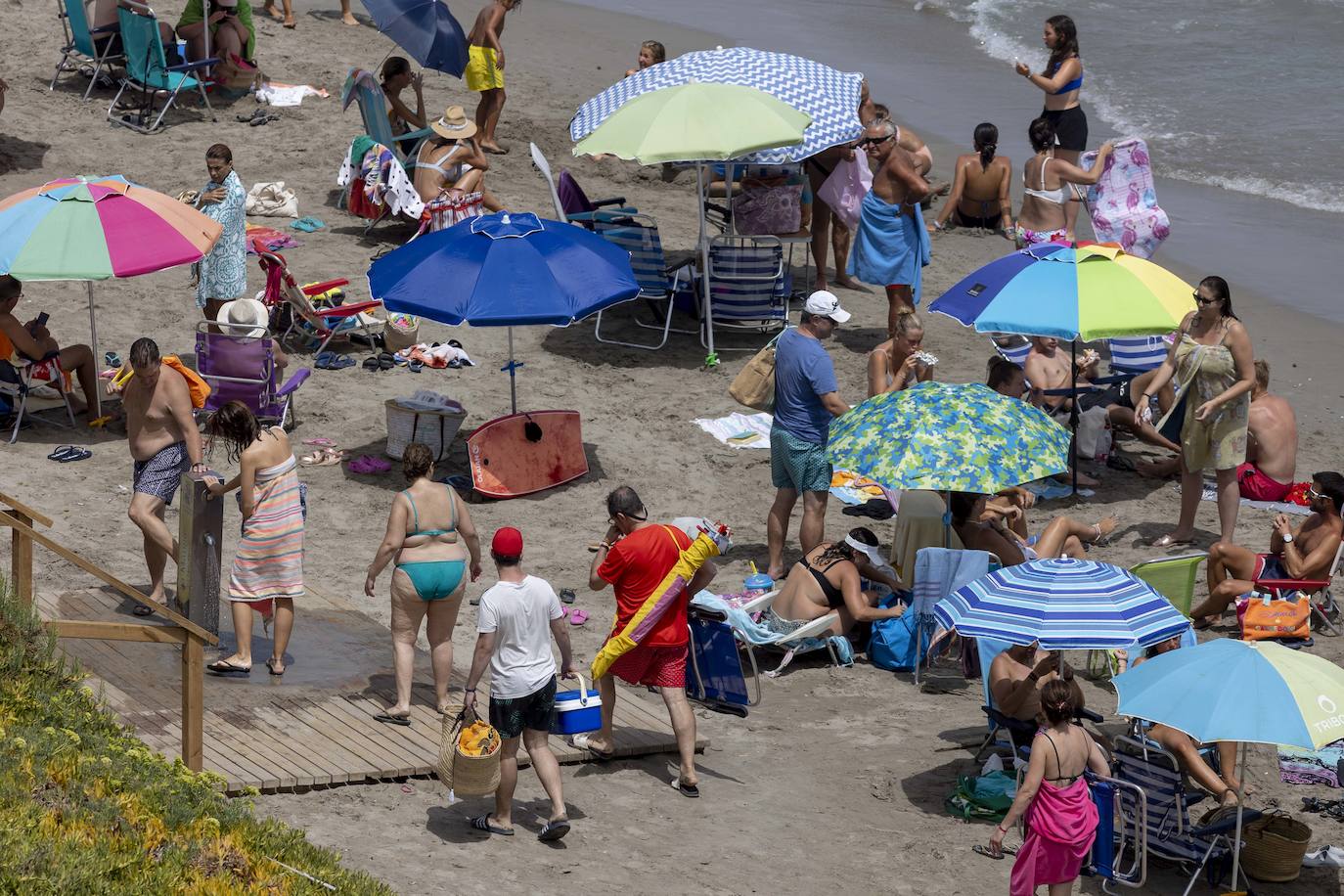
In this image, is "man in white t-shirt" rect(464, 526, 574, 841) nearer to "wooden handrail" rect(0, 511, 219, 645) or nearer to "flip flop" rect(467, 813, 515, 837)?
"flip flop" rect(467, 813, 515, 837)

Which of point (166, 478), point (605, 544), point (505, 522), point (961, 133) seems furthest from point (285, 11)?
point (605, 544)

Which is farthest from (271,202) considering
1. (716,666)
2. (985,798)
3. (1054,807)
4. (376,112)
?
(1054,807)

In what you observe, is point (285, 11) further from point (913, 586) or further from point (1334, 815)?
point (1334, 815)

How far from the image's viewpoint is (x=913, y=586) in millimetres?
9266

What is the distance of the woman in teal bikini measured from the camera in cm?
764

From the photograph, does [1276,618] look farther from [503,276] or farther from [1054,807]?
[503,276]

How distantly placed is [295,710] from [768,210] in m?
7.67

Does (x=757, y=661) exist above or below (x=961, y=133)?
below

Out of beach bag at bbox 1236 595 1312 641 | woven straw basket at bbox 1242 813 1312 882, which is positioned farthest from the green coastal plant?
beach bag at bbox 1236 595 1312 641

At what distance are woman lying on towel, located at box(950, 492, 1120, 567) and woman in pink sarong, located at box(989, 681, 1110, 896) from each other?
2816 millimetres

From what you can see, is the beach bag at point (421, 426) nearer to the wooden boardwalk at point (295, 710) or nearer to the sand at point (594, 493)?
the sand at point (594, 493)

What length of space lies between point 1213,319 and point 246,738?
608 centimetres

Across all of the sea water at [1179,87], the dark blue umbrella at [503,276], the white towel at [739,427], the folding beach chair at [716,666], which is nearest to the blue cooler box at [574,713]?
the folding beach chair at [716,666]

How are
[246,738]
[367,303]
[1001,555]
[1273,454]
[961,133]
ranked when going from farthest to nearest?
[961,133] → [367,303] → [1273,454] → [1001,555] → [246,738]
